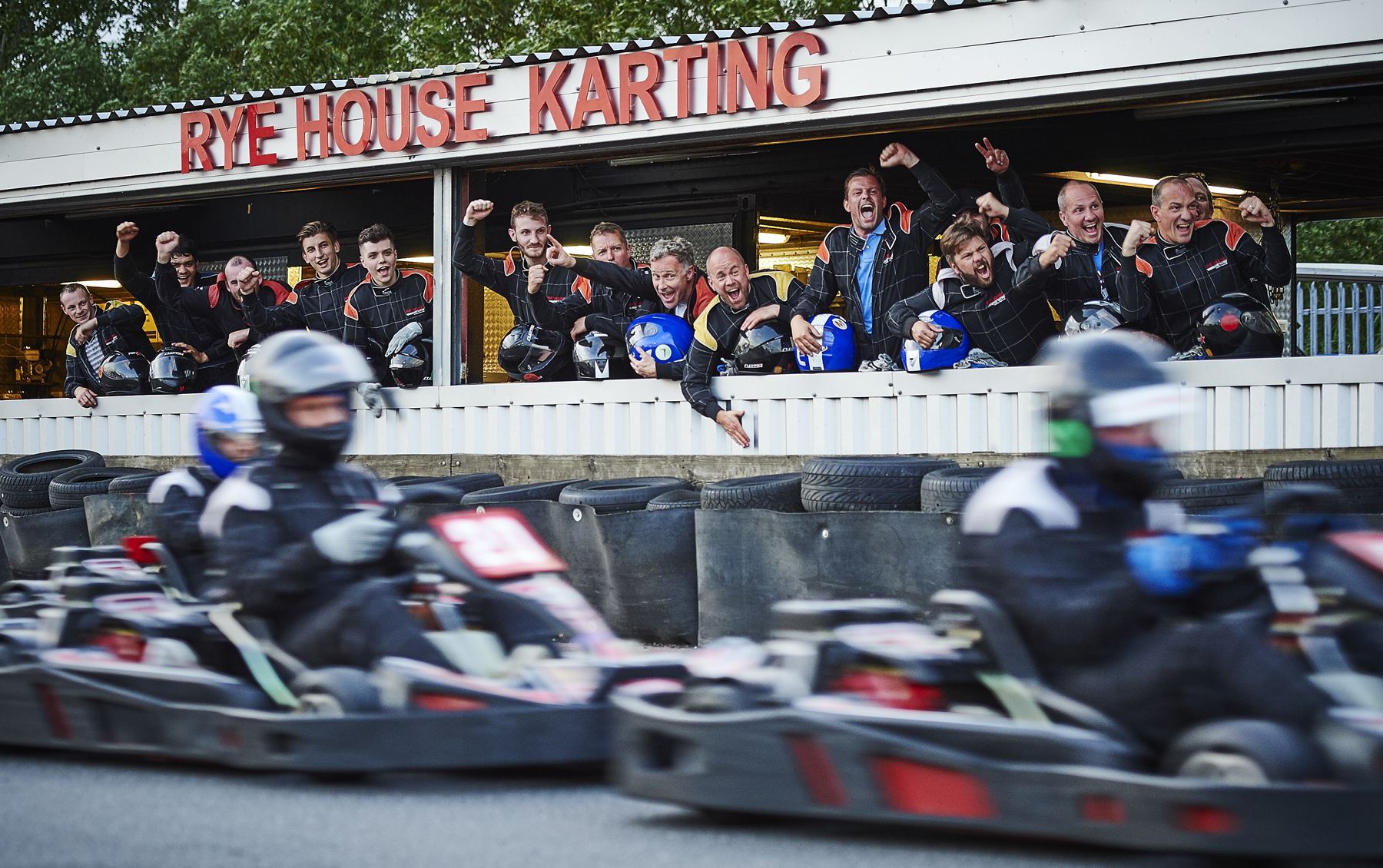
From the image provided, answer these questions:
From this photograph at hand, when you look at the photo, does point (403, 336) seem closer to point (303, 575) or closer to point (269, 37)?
point (303, 575)

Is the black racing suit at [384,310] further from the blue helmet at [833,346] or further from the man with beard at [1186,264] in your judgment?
the man with beard at [1186,264]

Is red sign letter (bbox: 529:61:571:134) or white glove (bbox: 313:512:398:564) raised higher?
red sign letter (bbox: 529:61:571:134)

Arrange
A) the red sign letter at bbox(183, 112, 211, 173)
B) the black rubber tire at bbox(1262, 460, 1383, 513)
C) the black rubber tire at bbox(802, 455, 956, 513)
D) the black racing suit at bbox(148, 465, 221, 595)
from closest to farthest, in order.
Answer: the black racing suit at bbox(148, 465, 221, 595)
the black rubber tire at bbox(1262, 460, 1383, 513)
the black rubber tire at bbox(802, 455, 956, 513)
the red sign letter at bbox(183, 112, 211, 173)

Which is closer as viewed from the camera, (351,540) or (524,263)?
(351,540)

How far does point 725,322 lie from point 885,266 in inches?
41.0

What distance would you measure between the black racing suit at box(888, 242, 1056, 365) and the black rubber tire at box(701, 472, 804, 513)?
1.70 meters

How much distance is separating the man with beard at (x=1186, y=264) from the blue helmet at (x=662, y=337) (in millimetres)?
2661

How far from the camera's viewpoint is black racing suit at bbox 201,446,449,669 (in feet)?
14.9

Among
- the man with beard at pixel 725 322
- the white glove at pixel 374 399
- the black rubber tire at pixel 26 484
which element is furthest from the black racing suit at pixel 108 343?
the man with beard at pixel 725 322

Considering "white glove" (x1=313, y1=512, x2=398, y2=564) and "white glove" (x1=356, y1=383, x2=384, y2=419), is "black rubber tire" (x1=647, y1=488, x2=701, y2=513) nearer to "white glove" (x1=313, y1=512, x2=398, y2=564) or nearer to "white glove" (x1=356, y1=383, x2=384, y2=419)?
"white glove" (x1=313, y1=512, x2=398, y2=564)

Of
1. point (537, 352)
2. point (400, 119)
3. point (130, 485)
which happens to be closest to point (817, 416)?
point (537, 352)

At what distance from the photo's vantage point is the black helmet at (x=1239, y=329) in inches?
330

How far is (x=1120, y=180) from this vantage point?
500 inches

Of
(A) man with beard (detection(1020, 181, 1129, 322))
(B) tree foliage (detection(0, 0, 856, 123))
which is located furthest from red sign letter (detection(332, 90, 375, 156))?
(B) tree foliage (detection(0, 0, 856, 123))
